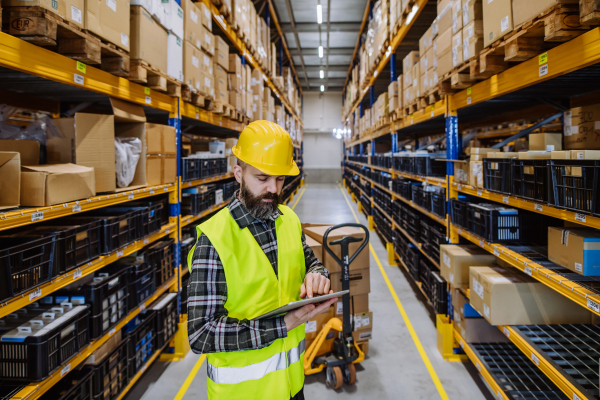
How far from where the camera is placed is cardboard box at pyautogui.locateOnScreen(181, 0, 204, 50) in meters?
3.42

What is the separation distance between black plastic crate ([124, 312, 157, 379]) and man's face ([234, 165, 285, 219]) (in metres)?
1.87

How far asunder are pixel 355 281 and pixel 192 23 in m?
3.12

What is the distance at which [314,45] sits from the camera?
14.2 m

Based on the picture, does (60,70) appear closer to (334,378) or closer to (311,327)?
(311,327)

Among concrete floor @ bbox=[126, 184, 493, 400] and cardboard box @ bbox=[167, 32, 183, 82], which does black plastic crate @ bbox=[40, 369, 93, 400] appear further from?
cardboard box @ bbox=[167, 32, 183, 82]

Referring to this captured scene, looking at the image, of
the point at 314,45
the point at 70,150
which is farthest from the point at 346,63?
the point at 70,150

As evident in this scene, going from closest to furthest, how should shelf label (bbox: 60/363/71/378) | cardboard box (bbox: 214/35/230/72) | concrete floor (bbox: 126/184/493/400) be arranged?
shelf label (bbox: 60/363/71/378), concrete floor (bbox: 126/184/493/400), cardboard box (bbox: 214/35/230/72)

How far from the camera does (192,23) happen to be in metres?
3.56

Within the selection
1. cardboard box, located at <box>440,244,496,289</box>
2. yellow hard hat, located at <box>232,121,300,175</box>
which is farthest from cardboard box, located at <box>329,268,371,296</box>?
yellow hard hat, located at <box>232,121,300,175</box>

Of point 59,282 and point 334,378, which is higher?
point 59,282

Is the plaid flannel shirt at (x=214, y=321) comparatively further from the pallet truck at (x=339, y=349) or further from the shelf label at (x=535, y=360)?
the shelf label at (x=535, y=360)

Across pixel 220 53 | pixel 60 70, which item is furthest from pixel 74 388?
pixel 220 53

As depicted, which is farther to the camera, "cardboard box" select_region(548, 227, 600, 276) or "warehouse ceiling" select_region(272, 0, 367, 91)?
"warehouse ceiling" select_region(272, 0, 367, 91)

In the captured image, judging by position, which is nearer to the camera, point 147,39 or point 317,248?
point 147,39
